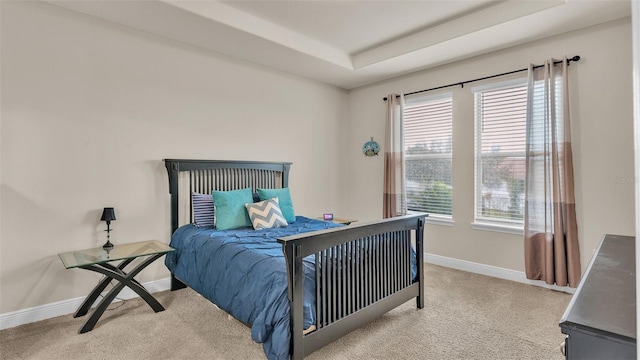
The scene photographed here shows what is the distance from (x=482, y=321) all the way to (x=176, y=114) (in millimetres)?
3222

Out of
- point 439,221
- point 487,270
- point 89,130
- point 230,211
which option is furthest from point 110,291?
point 487,270

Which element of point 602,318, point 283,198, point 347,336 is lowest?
point 347,336

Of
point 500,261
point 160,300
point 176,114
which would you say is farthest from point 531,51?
point 160,300

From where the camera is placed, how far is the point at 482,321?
2467mm

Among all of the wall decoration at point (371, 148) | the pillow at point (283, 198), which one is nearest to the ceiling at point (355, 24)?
the wall decoration at point (371, 148)

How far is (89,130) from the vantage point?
108 inches

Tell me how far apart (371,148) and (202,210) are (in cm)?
246

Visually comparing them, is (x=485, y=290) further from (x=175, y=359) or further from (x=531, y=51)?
(x=175, y=359)

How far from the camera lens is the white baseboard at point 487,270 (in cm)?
316

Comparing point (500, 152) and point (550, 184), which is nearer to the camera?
point (550, 184)

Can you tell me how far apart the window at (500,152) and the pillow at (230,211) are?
100 inches

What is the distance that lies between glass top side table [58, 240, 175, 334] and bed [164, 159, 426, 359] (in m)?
0.30

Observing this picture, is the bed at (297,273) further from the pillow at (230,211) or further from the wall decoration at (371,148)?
the wall decoration at (371,148)

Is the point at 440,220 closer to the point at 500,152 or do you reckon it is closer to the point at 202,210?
the point at 500,152
